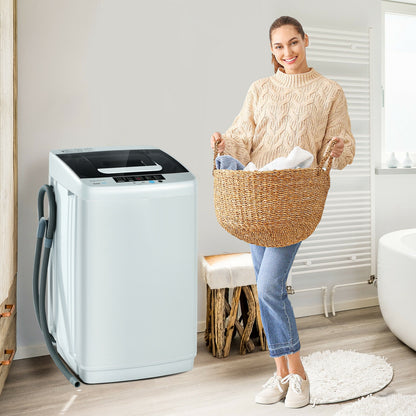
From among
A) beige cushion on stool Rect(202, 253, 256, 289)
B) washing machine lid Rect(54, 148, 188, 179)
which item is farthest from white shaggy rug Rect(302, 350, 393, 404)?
washing machine lid Rect(54, 148, 188, 179)

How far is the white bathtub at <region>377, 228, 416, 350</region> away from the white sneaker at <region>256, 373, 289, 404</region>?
754 millimetres

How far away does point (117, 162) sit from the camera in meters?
1.31

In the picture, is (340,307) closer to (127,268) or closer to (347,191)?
(347,191)

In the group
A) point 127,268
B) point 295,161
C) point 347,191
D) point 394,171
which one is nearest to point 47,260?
point 127,268

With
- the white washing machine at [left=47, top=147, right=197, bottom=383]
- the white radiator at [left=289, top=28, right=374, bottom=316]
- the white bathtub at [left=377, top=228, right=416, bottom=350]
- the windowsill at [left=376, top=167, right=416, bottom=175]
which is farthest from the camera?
the windowsill at [left=376, top=167, right=416, bottom=175]

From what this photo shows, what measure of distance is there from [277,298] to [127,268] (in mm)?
782

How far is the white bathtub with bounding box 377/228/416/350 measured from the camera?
7.03 feet

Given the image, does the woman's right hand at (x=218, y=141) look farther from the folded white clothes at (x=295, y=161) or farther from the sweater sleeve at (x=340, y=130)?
the sweater sleeve at (x=340, y=130)

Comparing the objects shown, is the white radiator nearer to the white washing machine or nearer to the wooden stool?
the wooden stool

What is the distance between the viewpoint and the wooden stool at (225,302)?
2193 millimetres

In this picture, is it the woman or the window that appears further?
the window

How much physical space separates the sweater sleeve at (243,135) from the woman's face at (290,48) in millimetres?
171

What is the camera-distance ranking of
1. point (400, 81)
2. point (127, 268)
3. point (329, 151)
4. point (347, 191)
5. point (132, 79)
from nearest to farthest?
point (127, 268) → point (329, 151) → point (132, 79) → point (347, 191) → point (400, 81)

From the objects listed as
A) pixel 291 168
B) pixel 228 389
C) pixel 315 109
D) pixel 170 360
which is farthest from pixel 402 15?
pixel 170 360
